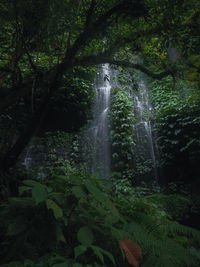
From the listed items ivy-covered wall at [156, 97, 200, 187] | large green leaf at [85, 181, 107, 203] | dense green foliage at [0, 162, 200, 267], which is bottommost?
dense green foliage at [0, 162, 200, 267]

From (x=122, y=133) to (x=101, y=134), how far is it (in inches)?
39.3

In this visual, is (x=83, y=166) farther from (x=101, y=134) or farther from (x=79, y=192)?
(x=79, y=192)

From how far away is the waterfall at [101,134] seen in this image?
7.05 metres

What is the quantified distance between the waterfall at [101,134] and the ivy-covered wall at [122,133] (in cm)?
30

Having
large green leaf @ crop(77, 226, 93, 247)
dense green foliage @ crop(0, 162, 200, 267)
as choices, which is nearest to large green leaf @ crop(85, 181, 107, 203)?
dense green foliage @ crop(0, 162, 200, 267)

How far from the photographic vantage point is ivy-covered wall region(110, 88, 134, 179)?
22.7ft

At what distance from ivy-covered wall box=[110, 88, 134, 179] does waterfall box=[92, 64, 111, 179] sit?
0.98 ft

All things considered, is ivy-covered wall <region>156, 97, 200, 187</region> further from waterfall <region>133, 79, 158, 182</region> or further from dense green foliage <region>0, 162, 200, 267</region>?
dense green foliage <region>0, 162, 200, 267</region>

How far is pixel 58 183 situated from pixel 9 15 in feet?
6.51

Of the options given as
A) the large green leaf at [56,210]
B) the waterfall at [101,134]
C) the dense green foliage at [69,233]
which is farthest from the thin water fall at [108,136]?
the large green leaf at [56,210]

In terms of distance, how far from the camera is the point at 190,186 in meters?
5.64

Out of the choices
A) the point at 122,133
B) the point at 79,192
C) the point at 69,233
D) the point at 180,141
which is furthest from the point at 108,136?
the point at 79,192

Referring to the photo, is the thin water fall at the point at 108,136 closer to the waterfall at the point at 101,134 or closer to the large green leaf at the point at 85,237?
the waterfall at the point at 101,134

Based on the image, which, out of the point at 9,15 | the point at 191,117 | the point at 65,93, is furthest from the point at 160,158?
the point at 9,15
